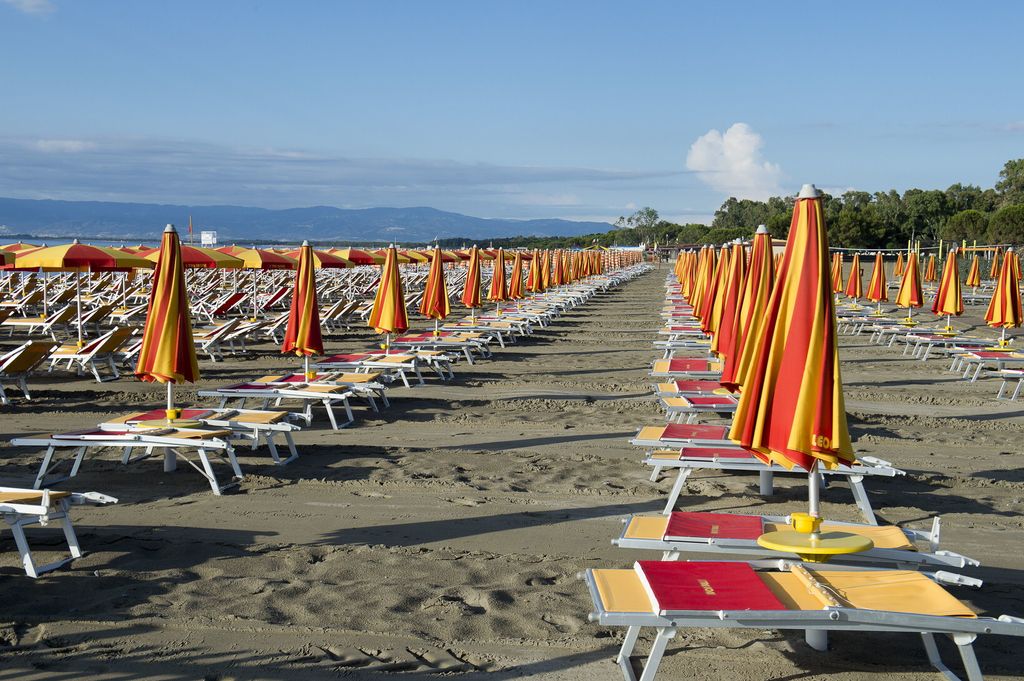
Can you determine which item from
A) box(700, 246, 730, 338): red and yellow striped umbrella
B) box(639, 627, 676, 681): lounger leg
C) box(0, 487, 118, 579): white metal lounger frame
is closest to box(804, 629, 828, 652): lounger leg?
box(639, 627, 676, 681): lounger leg

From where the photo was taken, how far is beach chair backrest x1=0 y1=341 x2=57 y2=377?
10.5 metres

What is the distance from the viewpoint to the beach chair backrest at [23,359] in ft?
34.5

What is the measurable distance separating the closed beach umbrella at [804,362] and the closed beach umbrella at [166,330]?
440 centimetres

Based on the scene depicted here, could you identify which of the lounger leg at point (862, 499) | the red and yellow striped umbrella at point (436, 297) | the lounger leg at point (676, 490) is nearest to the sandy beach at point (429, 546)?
the lounger leg at point (676, 490)

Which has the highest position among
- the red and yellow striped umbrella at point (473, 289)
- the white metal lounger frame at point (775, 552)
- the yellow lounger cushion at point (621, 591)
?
the red and yellow striped umbrella at point (473, 289)

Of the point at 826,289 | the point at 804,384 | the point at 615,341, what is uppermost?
Result: the point at 826,289

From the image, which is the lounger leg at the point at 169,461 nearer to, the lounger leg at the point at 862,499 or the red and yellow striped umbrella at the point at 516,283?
the lounger leg at the point at 862,499

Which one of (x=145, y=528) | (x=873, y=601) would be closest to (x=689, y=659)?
(x=873, y=601)

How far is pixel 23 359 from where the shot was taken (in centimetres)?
1063

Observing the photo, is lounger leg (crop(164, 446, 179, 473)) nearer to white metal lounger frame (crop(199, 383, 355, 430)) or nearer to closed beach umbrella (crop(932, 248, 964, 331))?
white metal lounger frame (crop(199, 383, 355, 430))

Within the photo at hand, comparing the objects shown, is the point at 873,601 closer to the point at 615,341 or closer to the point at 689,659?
the point at 689,659

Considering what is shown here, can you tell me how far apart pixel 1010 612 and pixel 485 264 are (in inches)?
1798

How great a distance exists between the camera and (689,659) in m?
3.99

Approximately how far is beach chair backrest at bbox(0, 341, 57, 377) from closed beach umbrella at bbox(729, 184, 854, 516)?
8916 millimetres
